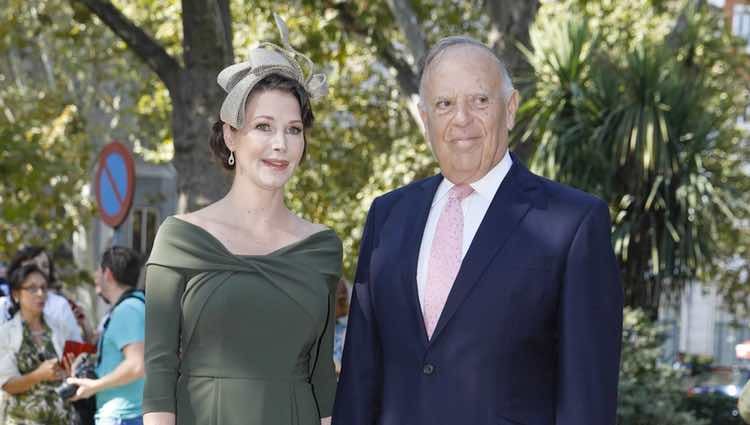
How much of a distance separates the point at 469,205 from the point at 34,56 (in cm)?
2352

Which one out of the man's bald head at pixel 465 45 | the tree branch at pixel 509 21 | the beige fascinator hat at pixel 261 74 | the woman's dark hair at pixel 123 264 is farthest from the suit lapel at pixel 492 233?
the tree branch at pixel 509 21

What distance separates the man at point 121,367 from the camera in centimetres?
698

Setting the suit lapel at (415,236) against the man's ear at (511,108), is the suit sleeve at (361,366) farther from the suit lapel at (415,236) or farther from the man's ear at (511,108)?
the man's ear at (511,108)

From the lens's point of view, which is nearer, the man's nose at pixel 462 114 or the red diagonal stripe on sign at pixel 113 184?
the man's nose at pixel 462 114

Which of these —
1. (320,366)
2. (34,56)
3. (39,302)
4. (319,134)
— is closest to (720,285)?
(319,134)

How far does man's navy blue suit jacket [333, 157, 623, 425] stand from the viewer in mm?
3625

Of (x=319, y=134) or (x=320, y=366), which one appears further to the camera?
(x=319, y=134)

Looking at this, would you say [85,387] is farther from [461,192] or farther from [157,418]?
[461,192]

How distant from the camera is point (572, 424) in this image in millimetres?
3592

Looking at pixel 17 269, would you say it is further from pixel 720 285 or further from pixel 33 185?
pixel 720 285

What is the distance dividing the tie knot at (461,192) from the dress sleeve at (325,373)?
0.68m

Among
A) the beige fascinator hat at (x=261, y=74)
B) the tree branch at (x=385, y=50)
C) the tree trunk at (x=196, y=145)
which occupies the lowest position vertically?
the beige fascinator hat at (x=261, y=74)

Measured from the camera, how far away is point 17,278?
26.7 feet

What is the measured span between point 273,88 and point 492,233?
1002mm
